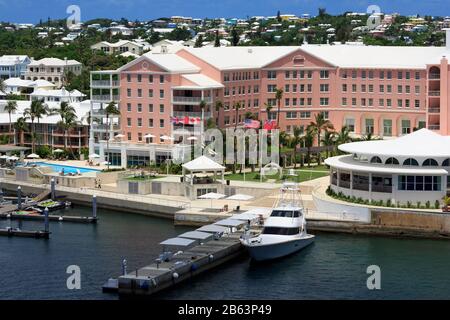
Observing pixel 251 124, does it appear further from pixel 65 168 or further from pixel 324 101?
pixel 65 168

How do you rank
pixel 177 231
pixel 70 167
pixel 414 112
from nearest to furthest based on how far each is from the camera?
pixel 177 231
pixel 70 167
pixel 414 112

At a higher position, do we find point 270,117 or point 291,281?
point 270,117

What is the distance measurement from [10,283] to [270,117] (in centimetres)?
5179

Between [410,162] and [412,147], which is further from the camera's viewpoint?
[412,147]

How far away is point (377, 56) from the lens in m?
112

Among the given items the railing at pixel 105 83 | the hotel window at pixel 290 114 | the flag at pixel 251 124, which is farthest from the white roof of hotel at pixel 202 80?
the hotel window at pixel 290 114

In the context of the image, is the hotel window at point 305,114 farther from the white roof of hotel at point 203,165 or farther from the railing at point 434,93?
the white roof of hotel at point 203,165

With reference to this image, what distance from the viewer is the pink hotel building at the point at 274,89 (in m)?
102

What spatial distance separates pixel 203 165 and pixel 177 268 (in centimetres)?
2583

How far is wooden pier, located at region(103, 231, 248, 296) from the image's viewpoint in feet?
194

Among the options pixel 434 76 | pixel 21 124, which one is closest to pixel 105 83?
pixel 21 124

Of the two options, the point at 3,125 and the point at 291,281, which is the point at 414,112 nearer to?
the point at 3,125
